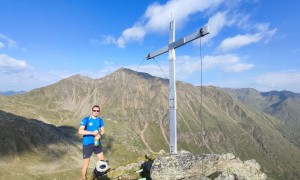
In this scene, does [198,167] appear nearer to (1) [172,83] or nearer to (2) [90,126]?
(1) [172,83]

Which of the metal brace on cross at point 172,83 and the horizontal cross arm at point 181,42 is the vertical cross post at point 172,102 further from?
the horizontal cross arm at point 181,42

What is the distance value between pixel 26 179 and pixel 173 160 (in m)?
106

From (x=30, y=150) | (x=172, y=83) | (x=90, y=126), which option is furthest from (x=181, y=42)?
(x=30, y=150)

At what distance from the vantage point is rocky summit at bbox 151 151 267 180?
1645 cm

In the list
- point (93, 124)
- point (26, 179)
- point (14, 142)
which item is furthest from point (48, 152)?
point (93, 124)

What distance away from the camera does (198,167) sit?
55.0ft

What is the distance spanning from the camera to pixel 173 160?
17.3 meters

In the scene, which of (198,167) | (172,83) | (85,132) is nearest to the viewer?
(85,132)

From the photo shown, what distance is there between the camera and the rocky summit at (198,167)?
16453 millimetres

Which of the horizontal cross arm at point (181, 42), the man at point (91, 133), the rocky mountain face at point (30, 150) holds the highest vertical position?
the horizontal cross arm at point (181, 42)

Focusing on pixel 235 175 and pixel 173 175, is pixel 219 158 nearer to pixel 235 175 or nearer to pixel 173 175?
pixel 235 175

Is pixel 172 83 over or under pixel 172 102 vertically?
over

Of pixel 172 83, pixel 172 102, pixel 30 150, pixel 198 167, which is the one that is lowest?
pixel 30 150

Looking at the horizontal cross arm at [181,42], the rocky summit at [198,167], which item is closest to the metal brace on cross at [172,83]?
the horizontal cross arm at [181,42]
